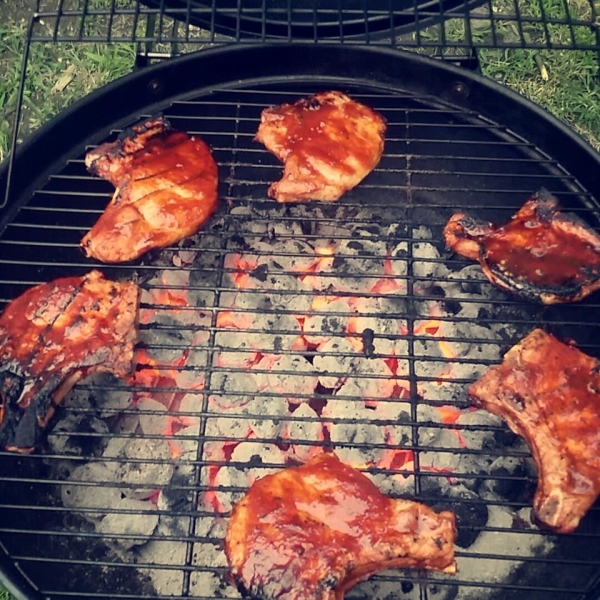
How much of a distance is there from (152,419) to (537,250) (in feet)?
5.58

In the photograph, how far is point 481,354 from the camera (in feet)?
9.07

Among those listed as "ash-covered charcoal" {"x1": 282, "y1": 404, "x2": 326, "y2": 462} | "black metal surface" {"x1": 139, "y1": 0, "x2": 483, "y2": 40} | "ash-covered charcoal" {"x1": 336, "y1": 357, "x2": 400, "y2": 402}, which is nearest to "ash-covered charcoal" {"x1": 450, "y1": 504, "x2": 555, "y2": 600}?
"ash-covered charcoal" {"x1": 336, "y1": 357, "x2": 400, "y2": 402}

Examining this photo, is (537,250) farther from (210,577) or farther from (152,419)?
(210,577)

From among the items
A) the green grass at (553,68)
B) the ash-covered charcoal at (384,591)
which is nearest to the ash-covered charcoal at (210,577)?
the ash-covered charcoal at (384,591)

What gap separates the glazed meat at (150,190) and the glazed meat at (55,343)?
0.56 ft

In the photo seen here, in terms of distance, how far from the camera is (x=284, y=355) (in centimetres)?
274

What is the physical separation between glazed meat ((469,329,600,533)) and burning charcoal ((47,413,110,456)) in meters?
1.46

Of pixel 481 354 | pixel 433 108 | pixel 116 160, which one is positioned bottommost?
pixel 481 354

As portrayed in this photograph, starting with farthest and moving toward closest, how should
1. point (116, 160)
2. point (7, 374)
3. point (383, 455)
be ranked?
point (116, 160)
point (383, 455)
point (7, 374)

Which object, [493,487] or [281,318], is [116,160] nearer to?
[281,318]

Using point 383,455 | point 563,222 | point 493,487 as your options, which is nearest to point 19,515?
point 383,455

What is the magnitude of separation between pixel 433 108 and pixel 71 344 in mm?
1856

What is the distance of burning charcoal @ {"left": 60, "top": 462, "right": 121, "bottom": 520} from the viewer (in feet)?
8.43

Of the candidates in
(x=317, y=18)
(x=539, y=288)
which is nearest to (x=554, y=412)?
(x=539, y=288)
